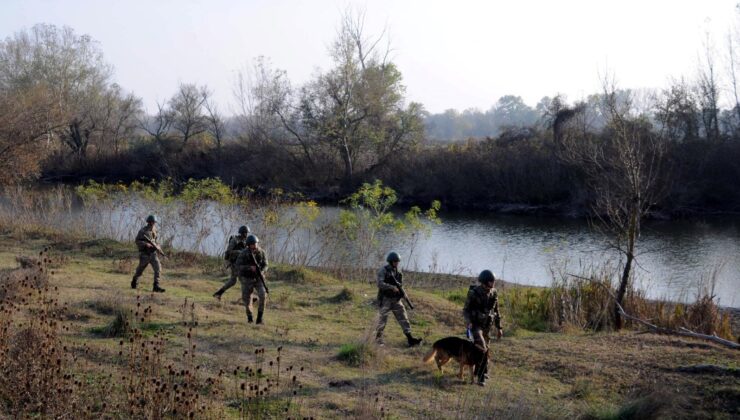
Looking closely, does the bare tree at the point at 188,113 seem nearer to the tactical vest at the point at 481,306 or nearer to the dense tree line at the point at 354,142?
the dense tree line at the point at 354,142

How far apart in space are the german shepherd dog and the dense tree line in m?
26.7

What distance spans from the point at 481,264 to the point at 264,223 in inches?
397

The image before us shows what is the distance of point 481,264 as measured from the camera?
27641 millimetres

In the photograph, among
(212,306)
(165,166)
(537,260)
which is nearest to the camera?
(212,306)

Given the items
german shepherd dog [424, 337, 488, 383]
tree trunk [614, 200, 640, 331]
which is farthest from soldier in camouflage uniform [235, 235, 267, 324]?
tree trunk [614, 200, 640, 331]

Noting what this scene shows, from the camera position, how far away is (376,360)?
1006 centimetres

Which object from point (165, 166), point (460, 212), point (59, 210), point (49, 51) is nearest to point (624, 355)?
point (59, 210)

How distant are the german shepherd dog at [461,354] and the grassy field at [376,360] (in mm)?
267

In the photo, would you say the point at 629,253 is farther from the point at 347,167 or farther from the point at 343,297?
the point at 347,167

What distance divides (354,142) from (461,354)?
159 ft

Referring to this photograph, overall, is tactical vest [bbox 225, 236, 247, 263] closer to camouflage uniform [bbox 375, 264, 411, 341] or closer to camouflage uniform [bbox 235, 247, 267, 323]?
camouflage uniform [bbox 235, 247, 267, 323]

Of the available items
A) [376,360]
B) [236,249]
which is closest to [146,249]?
[236,249]

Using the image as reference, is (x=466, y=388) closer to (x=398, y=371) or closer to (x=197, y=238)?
(x=398, y=371)

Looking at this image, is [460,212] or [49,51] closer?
[460,212]
